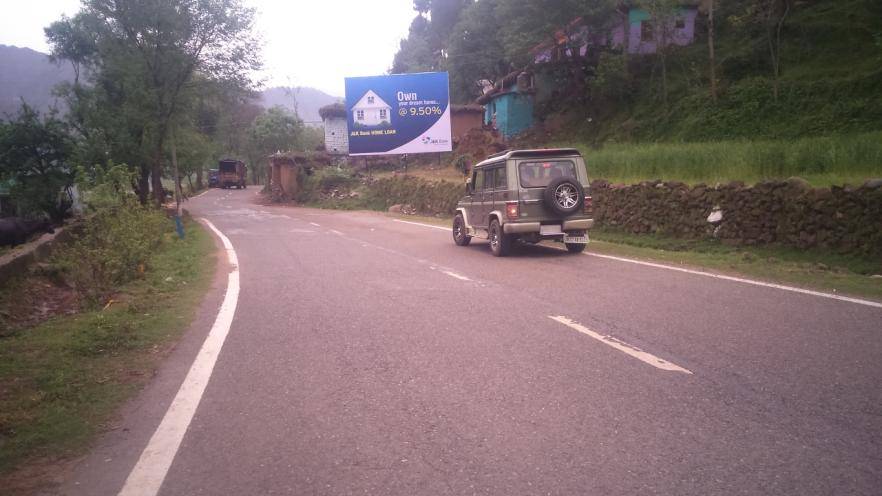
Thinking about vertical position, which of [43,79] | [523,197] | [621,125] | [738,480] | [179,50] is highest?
[43,79]

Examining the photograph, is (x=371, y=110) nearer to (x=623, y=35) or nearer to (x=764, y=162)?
(x=623, y=35)

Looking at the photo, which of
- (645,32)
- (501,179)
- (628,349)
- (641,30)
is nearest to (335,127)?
(641,30)

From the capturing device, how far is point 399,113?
3531 cm

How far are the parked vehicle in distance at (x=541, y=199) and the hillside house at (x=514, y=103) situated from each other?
2858 cm

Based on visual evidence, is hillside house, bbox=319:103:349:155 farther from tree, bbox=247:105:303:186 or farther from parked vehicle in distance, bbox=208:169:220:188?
parked vehicle in distance, bbox=208:169:220:188

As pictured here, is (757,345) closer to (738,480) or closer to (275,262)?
(738,480)

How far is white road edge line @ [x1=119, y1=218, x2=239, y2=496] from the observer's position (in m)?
3.59

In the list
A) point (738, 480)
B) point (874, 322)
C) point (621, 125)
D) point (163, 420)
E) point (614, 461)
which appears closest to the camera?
point (738, 480)

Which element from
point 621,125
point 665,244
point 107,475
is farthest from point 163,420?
point 621,125

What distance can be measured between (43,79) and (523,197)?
243ft

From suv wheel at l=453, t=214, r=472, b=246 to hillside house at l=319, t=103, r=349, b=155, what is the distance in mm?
32357

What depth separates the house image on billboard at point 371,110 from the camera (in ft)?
116

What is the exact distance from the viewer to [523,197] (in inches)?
507

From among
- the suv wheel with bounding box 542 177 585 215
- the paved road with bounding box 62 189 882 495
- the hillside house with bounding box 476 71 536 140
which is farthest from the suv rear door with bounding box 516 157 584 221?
the hillside house with bounding box 476 71 536 140
